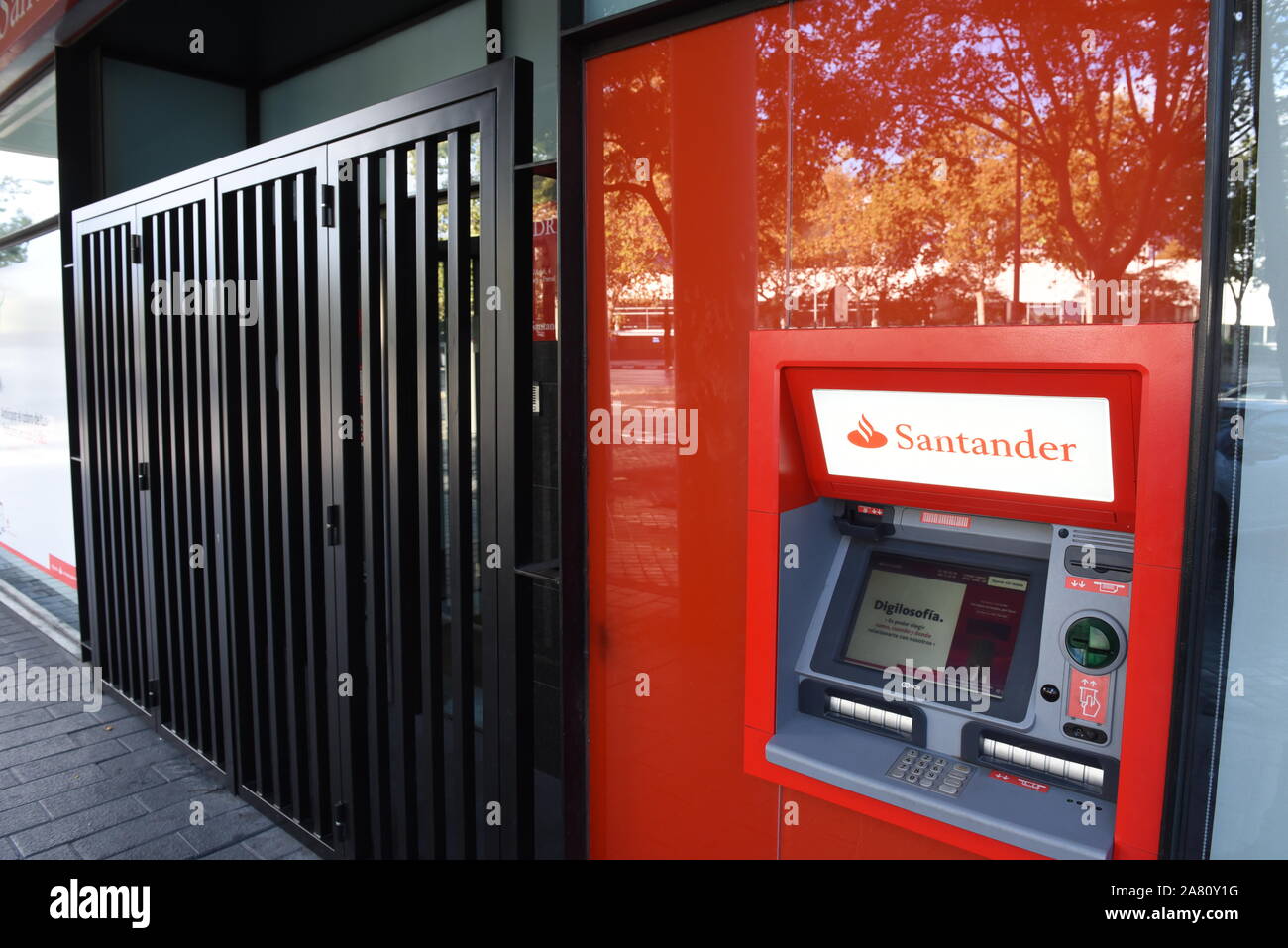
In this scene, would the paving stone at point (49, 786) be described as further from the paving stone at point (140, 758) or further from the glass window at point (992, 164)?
the glass window at point (992, 164)

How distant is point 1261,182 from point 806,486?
3.52 ft

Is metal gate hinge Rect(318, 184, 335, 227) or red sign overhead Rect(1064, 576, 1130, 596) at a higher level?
metal gate hinge Rect(318, 184, 335, 227)

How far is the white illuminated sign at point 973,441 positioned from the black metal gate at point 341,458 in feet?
3.45

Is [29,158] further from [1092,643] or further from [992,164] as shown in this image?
[1092,643]

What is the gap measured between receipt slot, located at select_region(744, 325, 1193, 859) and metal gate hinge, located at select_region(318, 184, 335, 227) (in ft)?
6.11

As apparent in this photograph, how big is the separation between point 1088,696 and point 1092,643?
0.11m

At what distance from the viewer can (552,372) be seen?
156 inches

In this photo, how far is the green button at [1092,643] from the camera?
6.06 ft

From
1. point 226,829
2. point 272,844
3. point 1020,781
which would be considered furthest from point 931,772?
point 226,829

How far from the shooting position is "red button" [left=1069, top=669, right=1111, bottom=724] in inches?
72.6

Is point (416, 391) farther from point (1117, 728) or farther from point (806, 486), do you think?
point (1117, 728)
